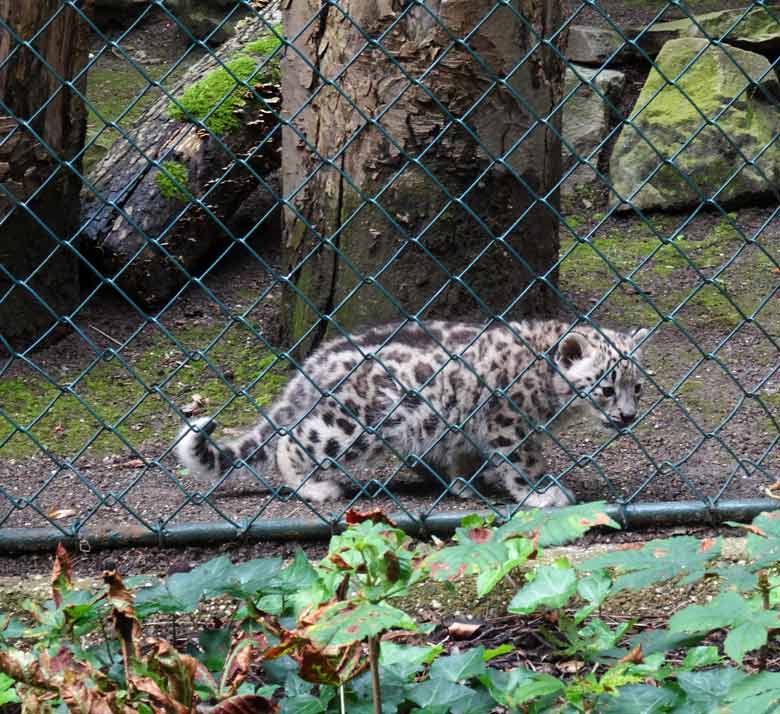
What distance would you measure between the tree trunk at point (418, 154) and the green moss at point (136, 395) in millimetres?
447

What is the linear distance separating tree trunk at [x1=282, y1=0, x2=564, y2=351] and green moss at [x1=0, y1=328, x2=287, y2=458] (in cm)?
45

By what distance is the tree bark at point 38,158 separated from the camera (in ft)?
19.3

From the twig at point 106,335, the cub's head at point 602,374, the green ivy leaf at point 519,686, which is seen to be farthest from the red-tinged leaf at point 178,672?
the twig at point 106,335

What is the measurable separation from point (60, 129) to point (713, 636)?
4105 mm

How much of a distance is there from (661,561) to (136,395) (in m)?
3.74

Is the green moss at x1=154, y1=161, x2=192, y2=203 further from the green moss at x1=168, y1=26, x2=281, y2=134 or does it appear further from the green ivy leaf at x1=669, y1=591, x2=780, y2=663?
the green ivy leaf at x1=669, y1=591, x2=780, y2=663

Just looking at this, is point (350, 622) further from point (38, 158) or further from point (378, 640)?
point (38, 158)

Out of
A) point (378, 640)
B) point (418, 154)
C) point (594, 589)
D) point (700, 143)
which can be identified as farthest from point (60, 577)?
point (700, 143)

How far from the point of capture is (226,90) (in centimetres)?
706

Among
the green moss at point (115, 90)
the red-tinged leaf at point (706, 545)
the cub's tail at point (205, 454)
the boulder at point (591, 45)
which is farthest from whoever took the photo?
the boulder at point (591, 45)

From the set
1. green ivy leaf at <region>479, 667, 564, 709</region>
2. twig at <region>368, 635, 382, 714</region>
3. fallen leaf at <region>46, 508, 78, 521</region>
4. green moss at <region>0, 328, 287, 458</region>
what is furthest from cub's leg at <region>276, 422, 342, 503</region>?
twig at <region>368, 635, 382, 714</region>

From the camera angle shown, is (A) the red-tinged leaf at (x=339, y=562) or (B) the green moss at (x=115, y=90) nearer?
(A) the red-tinged leaf at (x=339, y=562)

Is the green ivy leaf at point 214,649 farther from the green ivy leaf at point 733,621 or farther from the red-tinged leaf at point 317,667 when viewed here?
the green ivy leaf at point 733,621

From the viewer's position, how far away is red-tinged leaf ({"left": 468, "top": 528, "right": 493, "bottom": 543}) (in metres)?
3.05
